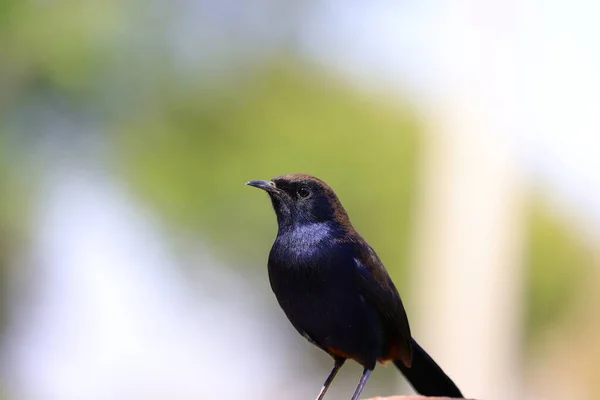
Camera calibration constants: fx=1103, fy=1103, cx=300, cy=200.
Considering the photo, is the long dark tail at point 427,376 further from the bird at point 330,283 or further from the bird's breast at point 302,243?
the bird's breast at point 302,243

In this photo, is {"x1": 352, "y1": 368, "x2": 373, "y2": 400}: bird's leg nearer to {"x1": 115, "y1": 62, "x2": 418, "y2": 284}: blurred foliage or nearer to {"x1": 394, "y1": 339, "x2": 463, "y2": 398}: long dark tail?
{"x1": 394, "y1": 339, "x2": 463, "y2": 398}: long dark tail

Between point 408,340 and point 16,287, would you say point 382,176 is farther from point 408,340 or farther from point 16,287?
point 408,340

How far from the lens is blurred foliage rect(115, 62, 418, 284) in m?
26.9

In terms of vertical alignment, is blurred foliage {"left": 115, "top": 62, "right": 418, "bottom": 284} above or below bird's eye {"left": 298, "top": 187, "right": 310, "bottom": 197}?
below

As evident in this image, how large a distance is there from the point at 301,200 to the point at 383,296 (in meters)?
0.69

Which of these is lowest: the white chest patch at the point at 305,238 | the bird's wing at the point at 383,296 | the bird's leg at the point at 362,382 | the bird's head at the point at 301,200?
the bird's leg at the point at 362,382

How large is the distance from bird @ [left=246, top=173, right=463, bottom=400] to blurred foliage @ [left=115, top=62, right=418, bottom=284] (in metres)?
20.2

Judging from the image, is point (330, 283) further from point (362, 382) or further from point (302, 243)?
point (362, 382)

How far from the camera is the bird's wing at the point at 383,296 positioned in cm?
558

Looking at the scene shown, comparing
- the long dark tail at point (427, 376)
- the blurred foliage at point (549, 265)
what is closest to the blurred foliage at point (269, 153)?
the blurred foliage at point (549, 265)

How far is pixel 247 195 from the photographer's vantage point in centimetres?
2783

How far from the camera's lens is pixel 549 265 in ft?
93.8

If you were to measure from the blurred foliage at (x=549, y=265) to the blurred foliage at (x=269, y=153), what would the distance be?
3356 millimetres

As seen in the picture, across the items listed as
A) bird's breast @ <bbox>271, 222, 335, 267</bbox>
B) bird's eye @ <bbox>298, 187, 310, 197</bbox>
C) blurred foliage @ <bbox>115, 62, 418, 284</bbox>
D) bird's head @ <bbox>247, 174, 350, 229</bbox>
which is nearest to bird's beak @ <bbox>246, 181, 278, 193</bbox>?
bird's head @ <bbox>247, 174, 350, 229</bbox>
